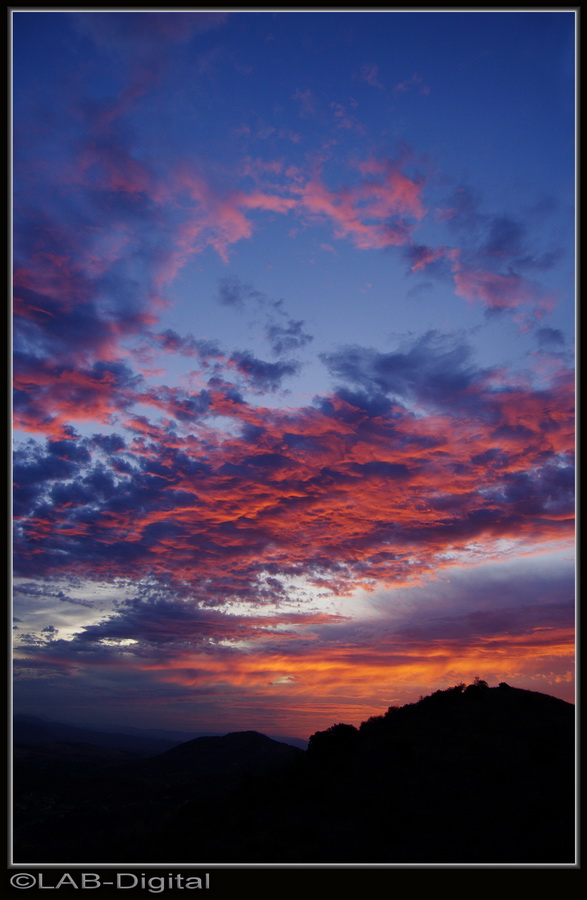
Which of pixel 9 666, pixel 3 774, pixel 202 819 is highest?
pixel 9 666

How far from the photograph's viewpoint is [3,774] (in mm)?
15820

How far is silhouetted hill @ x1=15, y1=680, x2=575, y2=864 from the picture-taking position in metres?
20.8

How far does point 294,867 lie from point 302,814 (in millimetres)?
11237

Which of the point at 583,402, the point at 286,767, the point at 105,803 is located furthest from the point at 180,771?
the point at 583,402

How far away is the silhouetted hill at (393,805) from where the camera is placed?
20.8m

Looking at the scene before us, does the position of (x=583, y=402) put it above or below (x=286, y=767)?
above

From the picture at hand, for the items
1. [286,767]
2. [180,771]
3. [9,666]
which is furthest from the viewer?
[180,771]

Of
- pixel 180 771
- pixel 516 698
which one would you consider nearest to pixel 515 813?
pixel 516 698

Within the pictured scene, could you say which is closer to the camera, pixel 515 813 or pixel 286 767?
pixel 515 813

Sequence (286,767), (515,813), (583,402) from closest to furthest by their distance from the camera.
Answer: (583,402), (515,813), (286,767)

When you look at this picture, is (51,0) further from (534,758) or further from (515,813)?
(534,758)

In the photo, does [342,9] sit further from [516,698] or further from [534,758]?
[516,698]

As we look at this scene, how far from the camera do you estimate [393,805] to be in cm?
2406

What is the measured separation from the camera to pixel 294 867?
626 inches
